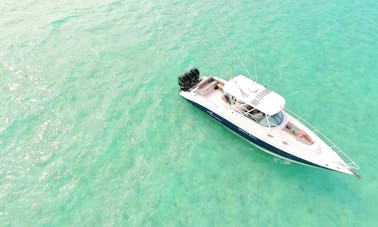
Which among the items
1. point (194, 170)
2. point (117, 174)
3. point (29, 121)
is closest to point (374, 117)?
point (194, 170)

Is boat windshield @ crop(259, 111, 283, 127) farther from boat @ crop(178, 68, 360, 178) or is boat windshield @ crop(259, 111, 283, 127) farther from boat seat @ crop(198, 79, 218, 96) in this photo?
boat seat @ crop(198, 79, 218, 96)

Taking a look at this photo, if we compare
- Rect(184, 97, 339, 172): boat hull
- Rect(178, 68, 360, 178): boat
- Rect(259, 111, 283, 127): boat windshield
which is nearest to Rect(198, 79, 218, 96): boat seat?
Rect(178, 68, 360, 178): boat

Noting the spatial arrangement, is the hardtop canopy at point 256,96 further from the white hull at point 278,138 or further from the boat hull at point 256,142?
the boat hull at point 256,142

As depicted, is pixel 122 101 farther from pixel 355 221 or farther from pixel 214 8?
pixel 214 8

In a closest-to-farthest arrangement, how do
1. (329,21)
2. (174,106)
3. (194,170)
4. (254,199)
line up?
(254,199) → (194,170) → (174,106) → (329,21)

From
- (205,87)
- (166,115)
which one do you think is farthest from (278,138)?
(166,115)

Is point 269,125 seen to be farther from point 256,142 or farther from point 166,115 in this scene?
point 166,115
